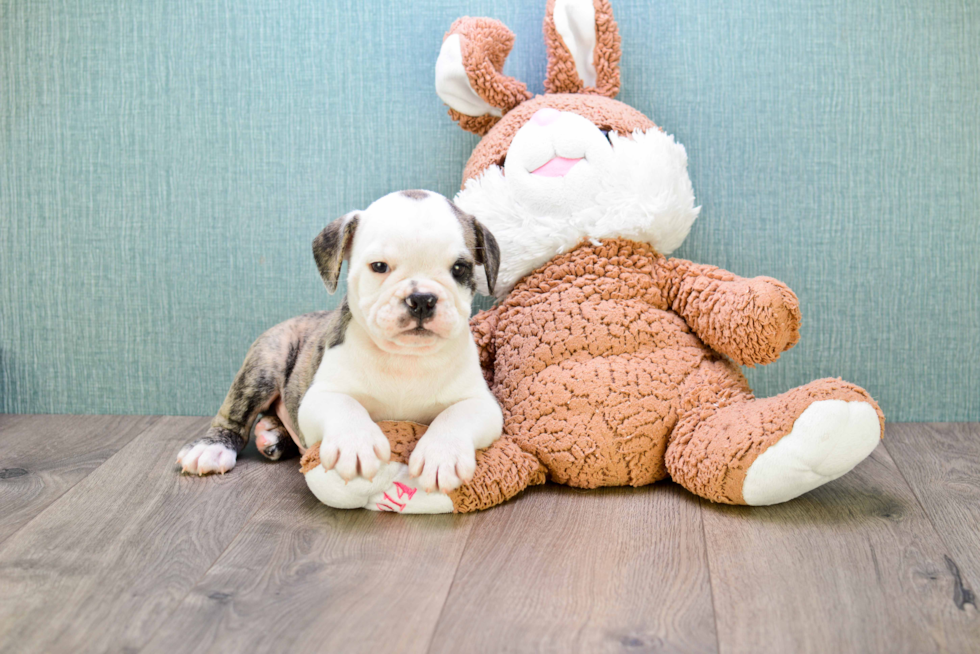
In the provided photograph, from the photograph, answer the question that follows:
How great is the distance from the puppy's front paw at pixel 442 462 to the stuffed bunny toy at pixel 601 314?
0.26ft

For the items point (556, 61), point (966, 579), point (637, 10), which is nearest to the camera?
point (966, 579)

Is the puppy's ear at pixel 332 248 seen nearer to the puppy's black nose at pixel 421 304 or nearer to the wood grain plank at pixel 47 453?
the puppy's black nose at pixel 421 304

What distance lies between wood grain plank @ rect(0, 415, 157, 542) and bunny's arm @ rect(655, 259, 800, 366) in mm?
1501

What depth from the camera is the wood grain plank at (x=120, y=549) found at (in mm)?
1222

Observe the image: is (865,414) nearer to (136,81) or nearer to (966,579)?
(966,579)

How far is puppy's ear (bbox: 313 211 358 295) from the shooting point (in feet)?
A: 5.50

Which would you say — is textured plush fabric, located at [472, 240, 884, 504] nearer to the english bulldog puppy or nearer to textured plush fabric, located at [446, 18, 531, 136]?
the english bulldog puppy

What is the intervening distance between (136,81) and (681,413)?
1817 mm

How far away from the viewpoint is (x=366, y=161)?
2.32 m

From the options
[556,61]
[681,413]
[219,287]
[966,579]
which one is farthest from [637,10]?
[966,579]

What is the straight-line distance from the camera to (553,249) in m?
1.91

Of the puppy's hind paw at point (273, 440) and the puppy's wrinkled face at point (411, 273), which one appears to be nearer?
the puppy's wrinkled face at point (411, 273)

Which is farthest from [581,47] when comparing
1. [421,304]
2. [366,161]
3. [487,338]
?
[421,304]

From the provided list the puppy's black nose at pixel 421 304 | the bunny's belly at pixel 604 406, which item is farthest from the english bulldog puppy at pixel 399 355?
the bunny's belly at pixel 604 406
